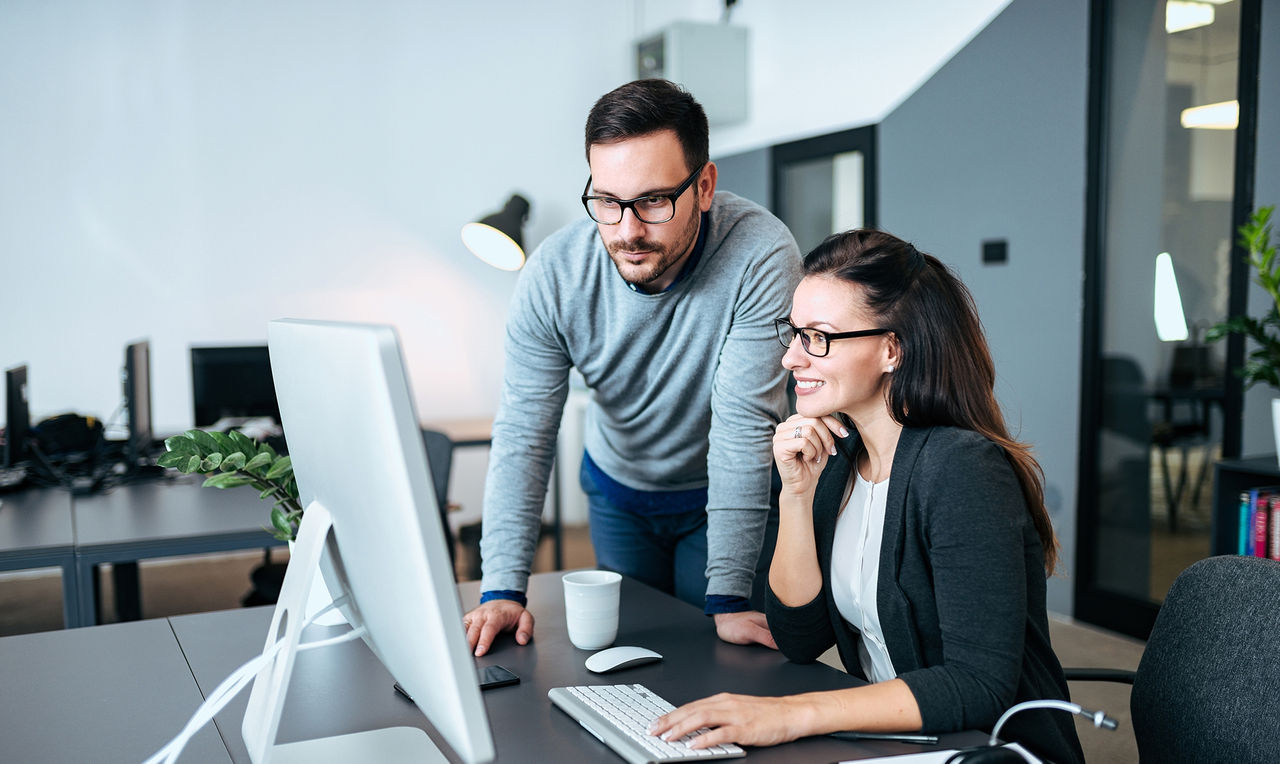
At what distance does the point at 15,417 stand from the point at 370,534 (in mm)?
2862

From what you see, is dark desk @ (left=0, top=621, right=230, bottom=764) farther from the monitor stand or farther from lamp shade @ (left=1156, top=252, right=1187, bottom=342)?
lamp shade @ (left=1156, top=252, right=1187, bottom=342)

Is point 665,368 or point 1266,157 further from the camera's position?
point 1266,157

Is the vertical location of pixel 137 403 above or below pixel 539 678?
above

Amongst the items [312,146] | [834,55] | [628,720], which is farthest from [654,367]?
[312,146]

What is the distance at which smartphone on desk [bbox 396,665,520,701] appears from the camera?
1.26 meters

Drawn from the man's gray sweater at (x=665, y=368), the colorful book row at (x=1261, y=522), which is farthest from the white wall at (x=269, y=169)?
the colorful book row at (x=1261, y=522)

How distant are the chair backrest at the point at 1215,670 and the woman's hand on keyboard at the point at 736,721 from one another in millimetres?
530

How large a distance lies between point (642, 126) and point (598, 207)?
0.15 meters

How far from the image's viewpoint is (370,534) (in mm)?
858

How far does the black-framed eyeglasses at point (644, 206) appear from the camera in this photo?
157cm

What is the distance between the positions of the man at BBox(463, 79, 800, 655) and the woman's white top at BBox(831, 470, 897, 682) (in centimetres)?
13

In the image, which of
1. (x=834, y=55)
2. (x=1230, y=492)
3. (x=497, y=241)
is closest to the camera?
(x=1230, y=492)

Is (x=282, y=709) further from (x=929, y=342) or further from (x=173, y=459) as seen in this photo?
(x=929, y=342)

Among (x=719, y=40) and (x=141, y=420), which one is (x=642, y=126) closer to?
(x=141, y=420)
